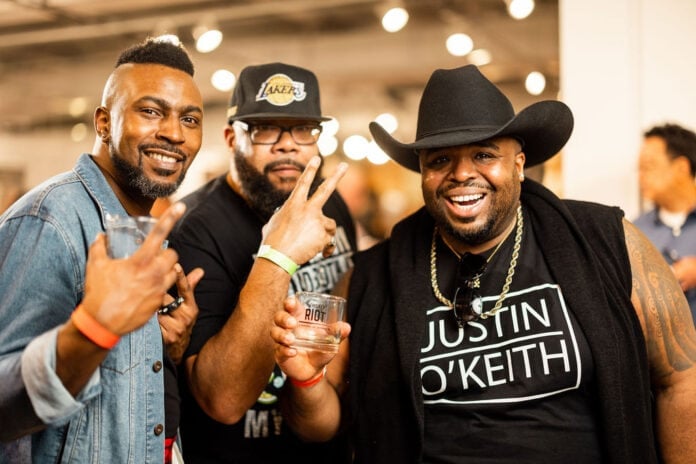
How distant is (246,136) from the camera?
2.61 meters

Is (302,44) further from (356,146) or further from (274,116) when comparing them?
(274,116)

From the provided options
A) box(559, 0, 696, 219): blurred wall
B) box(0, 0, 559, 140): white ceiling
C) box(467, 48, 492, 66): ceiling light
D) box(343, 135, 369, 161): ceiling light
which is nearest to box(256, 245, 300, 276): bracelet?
box(559, 0, 696, 219): blurred wall

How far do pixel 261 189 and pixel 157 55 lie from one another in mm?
678

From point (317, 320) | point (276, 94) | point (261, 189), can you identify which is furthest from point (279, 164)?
point (317, 320)

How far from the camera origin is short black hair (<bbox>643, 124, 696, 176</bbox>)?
355 cm

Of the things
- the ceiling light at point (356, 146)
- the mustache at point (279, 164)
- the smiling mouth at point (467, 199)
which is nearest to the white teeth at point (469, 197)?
the smiling mouth at point (467, 199)

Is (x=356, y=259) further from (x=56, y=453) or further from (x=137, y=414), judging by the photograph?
(x=56, y=453)

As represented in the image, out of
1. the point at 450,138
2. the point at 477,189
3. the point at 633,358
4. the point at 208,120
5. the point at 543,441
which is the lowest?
the point at 543,441

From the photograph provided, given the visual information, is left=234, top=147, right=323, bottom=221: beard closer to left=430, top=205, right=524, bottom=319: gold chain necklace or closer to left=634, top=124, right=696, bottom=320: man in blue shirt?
left=430, top=205, right=524, bottom=319: gold chain necklace

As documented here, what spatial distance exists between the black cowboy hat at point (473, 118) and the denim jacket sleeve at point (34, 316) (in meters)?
1.07

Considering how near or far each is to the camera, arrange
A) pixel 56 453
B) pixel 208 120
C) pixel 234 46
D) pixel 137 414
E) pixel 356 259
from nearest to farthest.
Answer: pixel 56 453 → pixel 137 414 → pixel 356 259 → pixel 234 46 → pixel 208 120

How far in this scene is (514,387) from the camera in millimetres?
2061

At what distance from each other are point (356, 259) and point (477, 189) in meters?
0.51

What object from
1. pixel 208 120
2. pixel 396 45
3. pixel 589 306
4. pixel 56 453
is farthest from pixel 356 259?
pixel 208 120
